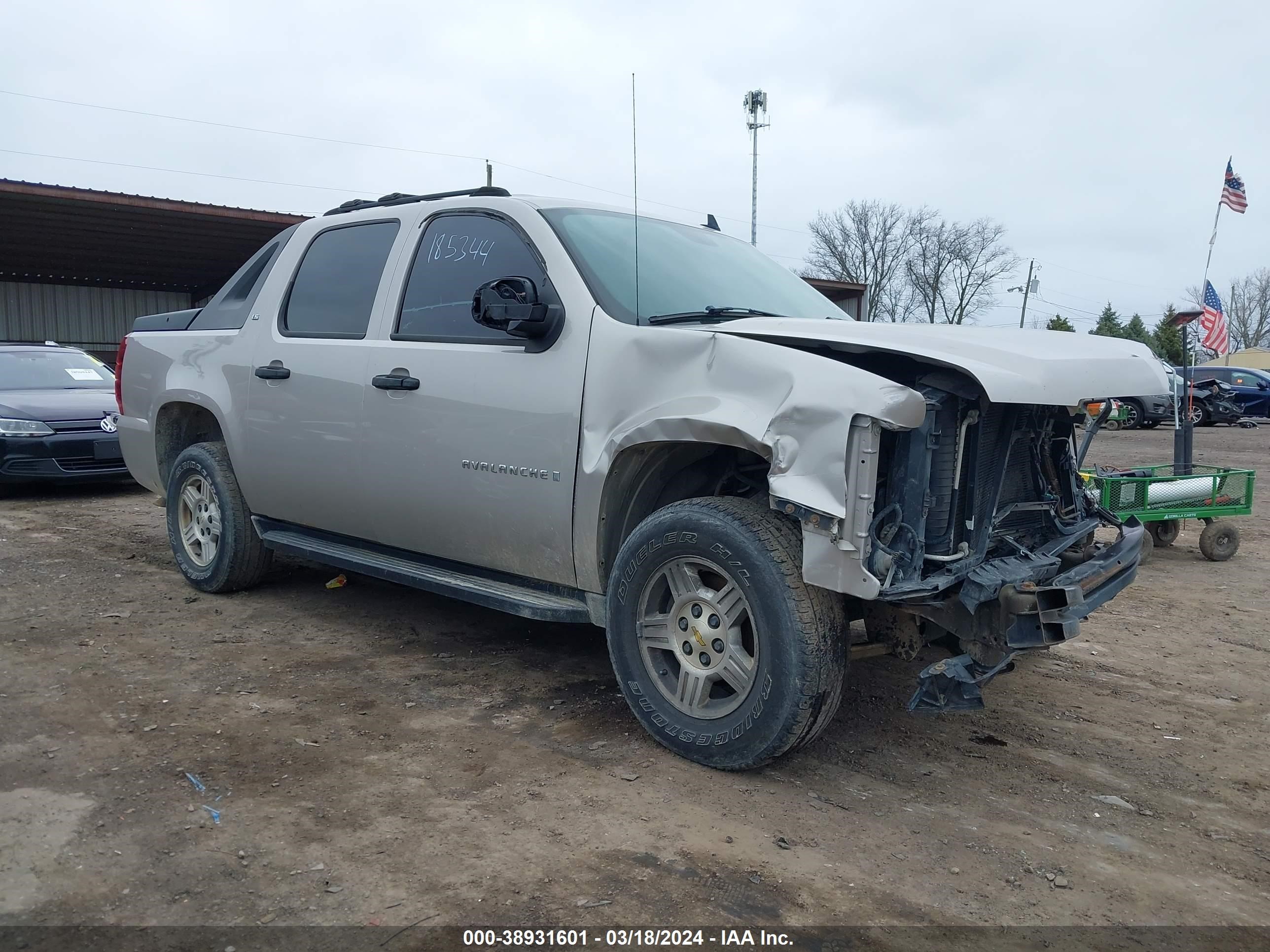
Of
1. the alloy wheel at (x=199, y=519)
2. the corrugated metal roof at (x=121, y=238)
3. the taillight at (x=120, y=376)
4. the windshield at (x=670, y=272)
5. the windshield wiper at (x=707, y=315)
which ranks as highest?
the corrugated metal roof at (x=121, y=238)

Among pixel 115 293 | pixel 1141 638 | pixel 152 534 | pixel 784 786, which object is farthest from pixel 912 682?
pixel 115 293

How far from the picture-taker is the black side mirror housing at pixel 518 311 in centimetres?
364

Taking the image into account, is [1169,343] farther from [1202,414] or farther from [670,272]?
[670,272]

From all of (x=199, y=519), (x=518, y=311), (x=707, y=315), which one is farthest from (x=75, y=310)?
(x=707, y=315)

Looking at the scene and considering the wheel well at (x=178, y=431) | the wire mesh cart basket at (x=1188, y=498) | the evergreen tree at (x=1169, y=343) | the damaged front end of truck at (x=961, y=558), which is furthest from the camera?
the evergreen tree at (x=1169, y=343)

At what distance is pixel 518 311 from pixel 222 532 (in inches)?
102

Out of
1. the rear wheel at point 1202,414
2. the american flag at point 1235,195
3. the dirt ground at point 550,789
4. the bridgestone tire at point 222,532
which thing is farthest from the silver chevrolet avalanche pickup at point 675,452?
the rear wheel at point 1202,414

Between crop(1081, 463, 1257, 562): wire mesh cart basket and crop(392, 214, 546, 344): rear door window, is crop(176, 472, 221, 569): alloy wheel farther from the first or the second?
crop(1081, 463, 1257, 562): wire mesh cart basket

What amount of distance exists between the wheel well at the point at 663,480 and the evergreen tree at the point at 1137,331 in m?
64.8

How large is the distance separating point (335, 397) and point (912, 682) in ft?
9.05

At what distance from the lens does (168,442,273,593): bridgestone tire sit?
17.5 ft

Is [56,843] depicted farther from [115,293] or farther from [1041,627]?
[115,293]

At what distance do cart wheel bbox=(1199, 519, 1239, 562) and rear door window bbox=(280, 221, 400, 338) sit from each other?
19.5 ft

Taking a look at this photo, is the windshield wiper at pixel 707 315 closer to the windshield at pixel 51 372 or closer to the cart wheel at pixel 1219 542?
the cart wheel at pixel 1219 542
